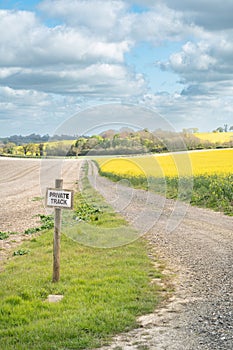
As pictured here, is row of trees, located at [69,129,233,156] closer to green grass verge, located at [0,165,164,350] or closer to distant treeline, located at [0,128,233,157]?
distant treeline, located at [0,128,233,157]

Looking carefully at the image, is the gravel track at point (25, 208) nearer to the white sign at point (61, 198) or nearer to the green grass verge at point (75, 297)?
the green grass verge at point (75, 297)

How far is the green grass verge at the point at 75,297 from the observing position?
277 inches

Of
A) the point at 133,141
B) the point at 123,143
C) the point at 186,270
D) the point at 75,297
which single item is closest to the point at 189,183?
the point at 133,141

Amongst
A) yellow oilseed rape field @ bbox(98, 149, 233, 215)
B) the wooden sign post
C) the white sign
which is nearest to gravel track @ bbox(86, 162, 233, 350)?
yellow oilseed rape field @ bbox(98, 149, 233, 215)

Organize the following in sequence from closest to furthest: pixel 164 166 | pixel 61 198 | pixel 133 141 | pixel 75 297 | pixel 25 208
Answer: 1. pixel 75 297
2. pixel 61 198
3. pixel 133 141
4. pixel 25 208
5. pixel 164 166

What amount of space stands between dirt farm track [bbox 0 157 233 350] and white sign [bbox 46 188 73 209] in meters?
2.48

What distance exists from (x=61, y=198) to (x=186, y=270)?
10.7 feet

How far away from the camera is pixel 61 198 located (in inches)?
379

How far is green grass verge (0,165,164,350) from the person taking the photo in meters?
7.02

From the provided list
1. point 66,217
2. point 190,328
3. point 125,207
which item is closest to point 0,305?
point 190,328

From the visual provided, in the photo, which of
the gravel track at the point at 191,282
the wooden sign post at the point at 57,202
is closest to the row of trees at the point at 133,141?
the gravel track at the point at 191,282

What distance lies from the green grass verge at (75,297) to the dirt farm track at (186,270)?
1.33 ft

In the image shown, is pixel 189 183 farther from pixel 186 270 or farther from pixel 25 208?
pixel 186 270

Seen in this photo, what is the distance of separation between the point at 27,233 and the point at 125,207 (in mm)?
6516
